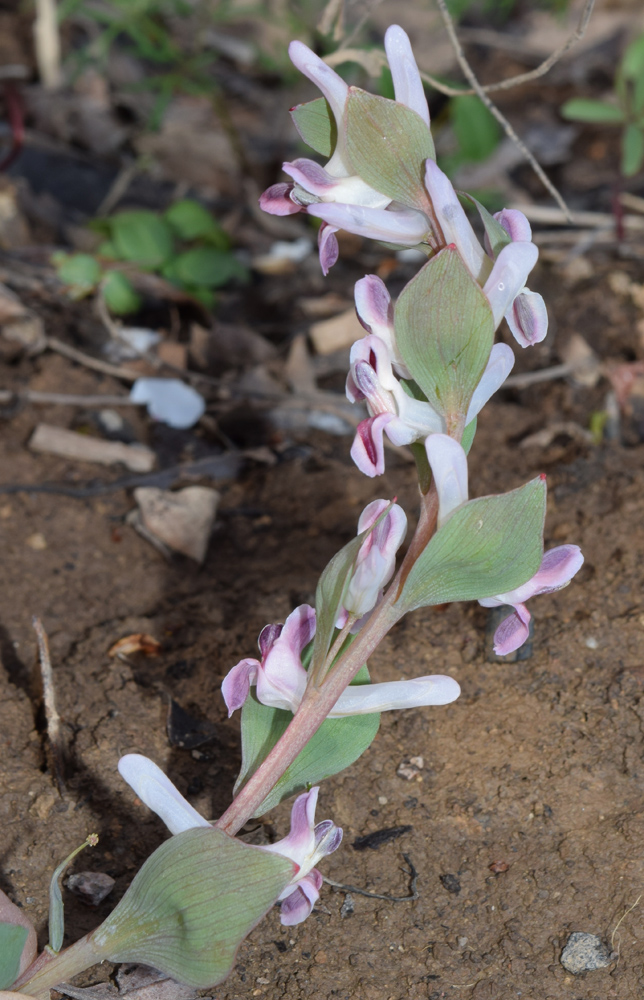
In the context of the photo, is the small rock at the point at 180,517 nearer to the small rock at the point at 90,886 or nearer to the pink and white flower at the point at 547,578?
the small rock at the point at 90,886

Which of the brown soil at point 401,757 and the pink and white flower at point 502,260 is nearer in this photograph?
the pink and white flower at point 502,260

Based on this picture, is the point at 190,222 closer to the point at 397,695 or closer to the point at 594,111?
the point at 594,111

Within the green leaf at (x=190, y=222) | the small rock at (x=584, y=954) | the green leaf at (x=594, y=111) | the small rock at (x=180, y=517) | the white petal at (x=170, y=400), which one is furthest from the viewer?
the green leaf at (x=190, y=222)

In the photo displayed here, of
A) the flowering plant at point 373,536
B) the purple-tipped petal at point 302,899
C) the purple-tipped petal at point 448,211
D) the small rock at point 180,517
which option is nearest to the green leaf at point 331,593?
the flowering plant at point 373,536

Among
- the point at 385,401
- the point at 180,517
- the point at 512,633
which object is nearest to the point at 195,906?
the point at 512,633

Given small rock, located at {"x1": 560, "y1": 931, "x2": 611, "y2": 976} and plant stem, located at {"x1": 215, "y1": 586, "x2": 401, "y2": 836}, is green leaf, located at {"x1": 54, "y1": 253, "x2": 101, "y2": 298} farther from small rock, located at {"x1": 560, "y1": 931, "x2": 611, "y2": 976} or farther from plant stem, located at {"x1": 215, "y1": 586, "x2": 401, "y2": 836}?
small rock, located at {"x1": 560, "y1": 931, "x2": 611, "y2": 976}

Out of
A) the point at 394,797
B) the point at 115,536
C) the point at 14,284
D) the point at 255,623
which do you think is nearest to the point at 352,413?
the point at 115,536

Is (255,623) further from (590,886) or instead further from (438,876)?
(590,886)
